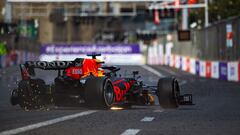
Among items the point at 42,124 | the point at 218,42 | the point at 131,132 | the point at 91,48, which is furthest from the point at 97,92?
the point at 91,48

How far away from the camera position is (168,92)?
16781 millimetres

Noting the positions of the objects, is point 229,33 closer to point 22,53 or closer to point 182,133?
point 182,133

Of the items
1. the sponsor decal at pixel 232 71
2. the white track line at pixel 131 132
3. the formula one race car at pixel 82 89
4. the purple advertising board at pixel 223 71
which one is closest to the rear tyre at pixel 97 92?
the formula one race car at pixel 82 89

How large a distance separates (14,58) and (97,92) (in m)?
57.3

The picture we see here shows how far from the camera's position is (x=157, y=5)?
7144 cm

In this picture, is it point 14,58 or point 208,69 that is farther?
point 14,58

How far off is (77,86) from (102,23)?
142 meters

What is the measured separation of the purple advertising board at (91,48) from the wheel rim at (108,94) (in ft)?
243

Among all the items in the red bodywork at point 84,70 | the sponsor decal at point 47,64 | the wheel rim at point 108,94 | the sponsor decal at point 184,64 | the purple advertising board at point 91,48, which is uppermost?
the sponsor decal at point 47,64

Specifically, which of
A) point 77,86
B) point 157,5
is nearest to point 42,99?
point 77,86

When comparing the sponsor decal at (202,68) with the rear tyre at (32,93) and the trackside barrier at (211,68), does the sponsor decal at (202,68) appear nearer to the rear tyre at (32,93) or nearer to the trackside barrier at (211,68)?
the trackside barrier at (211,68)

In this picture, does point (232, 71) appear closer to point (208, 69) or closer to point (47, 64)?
point (208, 69)

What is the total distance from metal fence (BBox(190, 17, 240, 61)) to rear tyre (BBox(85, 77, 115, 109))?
22862 mm

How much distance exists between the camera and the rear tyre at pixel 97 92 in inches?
618
